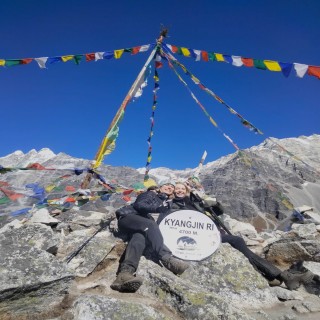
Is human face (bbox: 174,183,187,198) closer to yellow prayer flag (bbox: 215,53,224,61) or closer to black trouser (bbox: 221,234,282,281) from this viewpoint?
black trouser (bbox: 221,234,282,281)

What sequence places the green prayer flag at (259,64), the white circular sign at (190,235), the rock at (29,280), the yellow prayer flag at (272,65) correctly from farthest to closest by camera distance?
the green prayer flag at (259,64) → the yellow prayer flag at (272,65) → the white circular sign at (190,235) → the rock at (29,280)

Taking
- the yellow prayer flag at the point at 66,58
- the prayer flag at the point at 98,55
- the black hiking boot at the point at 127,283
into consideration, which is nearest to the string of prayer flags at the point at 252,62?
the prayer flag at the point at 98,55

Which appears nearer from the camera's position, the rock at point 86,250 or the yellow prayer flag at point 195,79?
the rock at point 86,250

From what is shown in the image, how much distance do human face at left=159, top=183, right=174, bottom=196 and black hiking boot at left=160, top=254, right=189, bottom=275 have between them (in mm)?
2467

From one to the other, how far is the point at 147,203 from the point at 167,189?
3.63 ft

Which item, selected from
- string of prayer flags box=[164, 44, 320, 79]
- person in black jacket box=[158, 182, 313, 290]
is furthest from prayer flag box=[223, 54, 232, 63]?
person in black jacket box=[158, 182, 313, 290]

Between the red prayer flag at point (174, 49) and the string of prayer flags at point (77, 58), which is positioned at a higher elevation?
the red prayer flag at point (174, 49)

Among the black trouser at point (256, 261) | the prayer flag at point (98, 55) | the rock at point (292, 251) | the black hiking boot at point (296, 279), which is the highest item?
the prayer flag at point (98, 55)

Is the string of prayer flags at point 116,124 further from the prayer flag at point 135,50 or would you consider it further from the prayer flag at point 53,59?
the prayer flag at point 53,59

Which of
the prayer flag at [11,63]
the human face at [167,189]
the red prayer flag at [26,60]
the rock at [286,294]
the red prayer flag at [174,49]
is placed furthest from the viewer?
the red prayer flag at [174,49]

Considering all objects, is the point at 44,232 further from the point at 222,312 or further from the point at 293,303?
the point at 293,303

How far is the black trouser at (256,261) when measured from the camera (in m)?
7.28

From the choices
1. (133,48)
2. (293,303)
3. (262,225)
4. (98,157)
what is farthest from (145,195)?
(262,225)

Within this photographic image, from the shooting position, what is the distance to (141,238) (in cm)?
700
